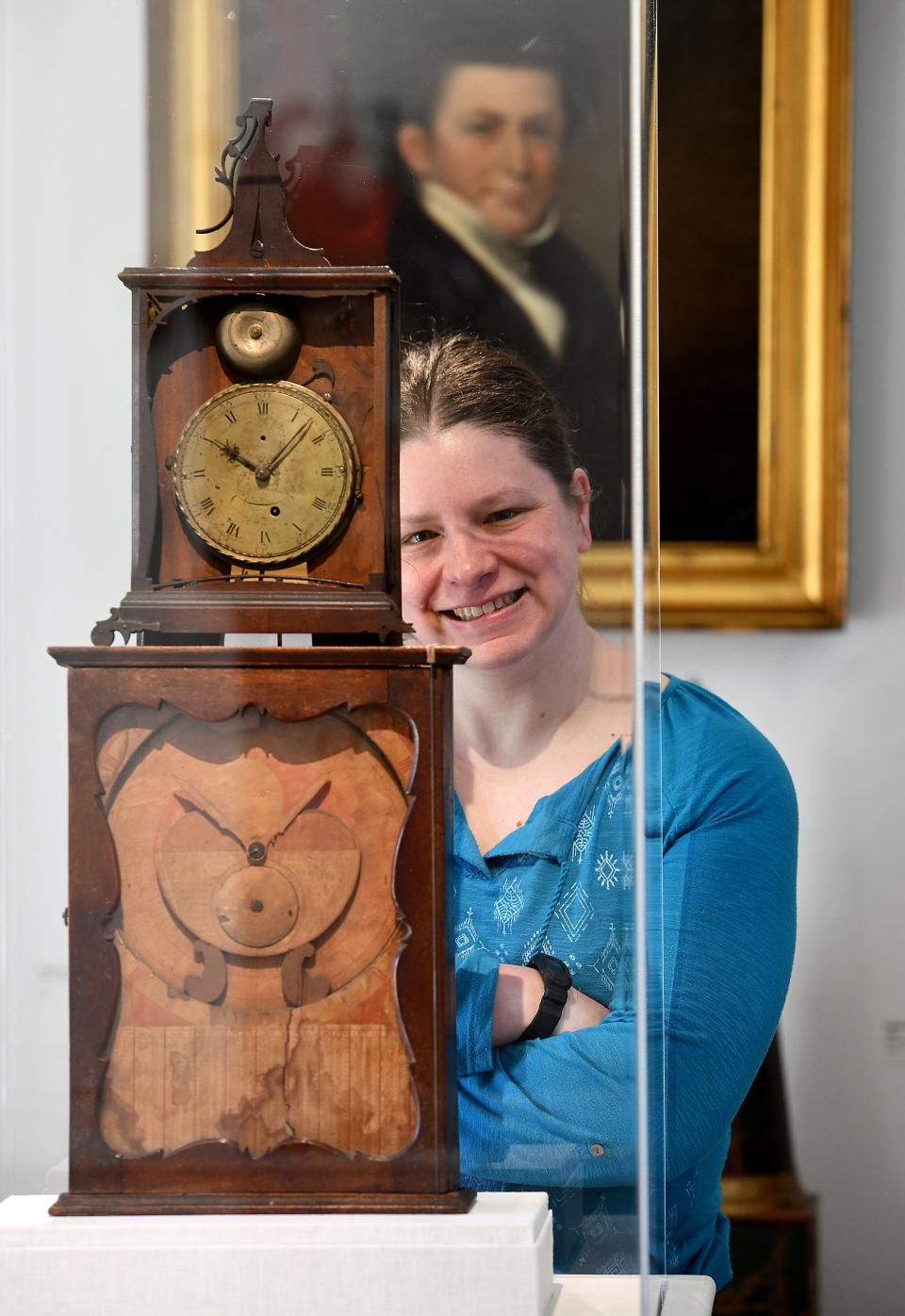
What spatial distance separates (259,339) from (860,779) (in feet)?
3.87

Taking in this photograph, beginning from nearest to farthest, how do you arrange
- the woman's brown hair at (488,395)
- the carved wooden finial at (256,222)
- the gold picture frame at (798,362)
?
1. the carved wooden finial at (256,222)
2. the woman's brown hair at (488,395)
3. the gold picture frame at (798,362)

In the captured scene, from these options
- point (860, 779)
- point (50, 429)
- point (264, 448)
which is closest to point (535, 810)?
point (264, 448)

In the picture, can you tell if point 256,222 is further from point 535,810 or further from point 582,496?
point 535,810

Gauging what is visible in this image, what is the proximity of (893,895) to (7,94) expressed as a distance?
1399 millimetres

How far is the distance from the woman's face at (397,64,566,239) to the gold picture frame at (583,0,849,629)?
790mm

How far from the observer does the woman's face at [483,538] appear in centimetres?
124

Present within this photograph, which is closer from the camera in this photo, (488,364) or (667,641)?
(488,364)

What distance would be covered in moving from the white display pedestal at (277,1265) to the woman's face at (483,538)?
1.41ft

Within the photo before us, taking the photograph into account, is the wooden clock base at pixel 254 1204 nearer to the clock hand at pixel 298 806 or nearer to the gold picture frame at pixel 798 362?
the clock hand at pixel 298 806

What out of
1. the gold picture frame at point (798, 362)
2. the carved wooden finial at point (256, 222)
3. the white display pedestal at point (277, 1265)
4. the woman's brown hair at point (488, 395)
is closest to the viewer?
the white display pedestal at point (277, 1265)

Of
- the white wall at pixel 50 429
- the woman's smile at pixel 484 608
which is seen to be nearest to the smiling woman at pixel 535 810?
the woman's smile at pixel 484 608

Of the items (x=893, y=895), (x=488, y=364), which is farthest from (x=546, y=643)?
(x=893, y=895)

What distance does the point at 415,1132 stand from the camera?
→ 109 centimetres

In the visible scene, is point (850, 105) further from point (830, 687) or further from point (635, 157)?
point (635, 157)
